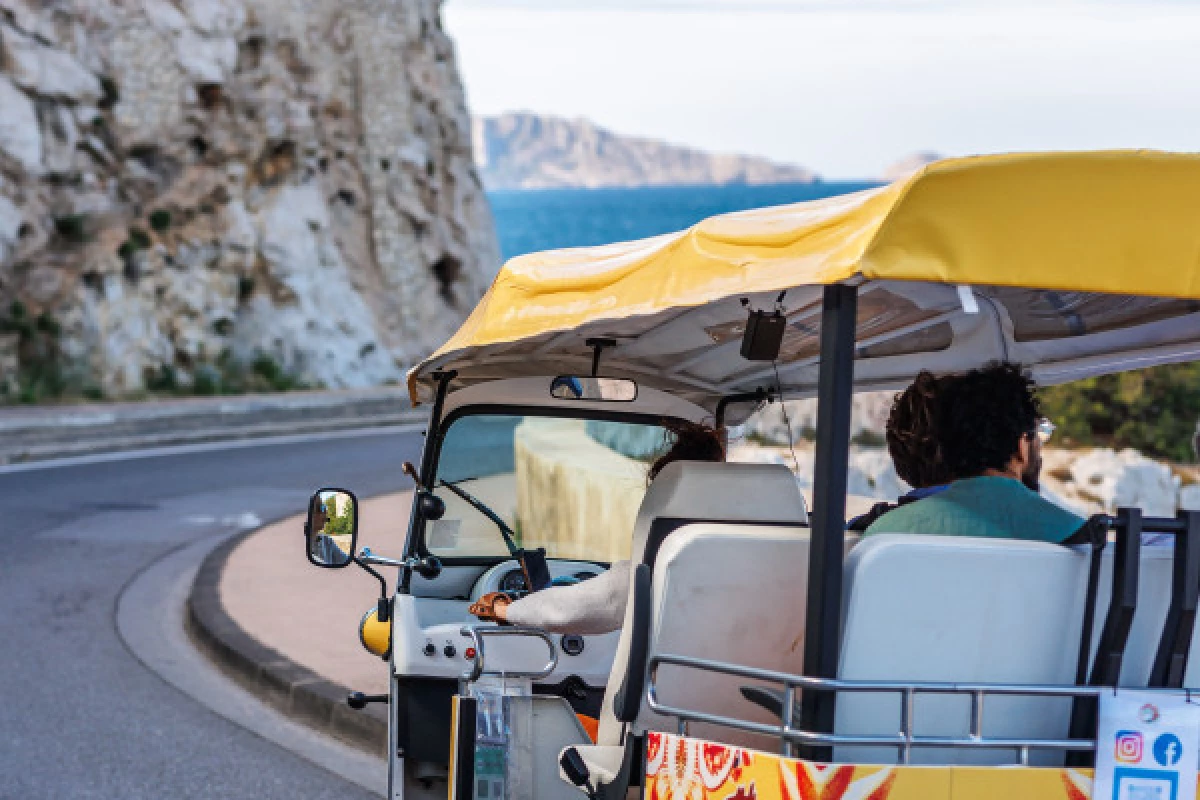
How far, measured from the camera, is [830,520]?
3.03 m

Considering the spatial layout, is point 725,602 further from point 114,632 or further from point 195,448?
point 195,448

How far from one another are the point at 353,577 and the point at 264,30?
22.4 metres

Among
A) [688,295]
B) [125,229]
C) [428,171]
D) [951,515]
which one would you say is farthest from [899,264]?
[428,171]

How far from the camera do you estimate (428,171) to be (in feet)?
121

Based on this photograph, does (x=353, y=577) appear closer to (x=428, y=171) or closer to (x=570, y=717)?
(x=570, y=717)

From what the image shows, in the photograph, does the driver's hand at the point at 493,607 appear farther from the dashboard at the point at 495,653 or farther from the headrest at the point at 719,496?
the headrest at the point at 719,496

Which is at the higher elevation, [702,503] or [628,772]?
[702,503]

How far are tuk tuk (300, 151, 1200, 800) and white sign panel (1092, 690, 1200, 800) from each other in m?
0.06

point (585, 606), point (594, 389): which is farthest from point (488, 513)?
point (585, 606)

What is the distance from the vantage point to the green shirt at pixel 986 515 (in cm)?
341

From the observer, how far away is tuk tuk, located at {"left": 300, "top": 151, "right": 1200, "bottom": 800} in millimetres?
2904

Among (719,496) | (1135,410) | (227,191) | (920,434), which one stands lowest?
(1135,410)

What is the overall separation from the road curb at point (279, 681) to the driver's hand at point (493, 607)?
2.86 metres

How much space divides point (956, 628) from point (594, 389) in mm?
2512
